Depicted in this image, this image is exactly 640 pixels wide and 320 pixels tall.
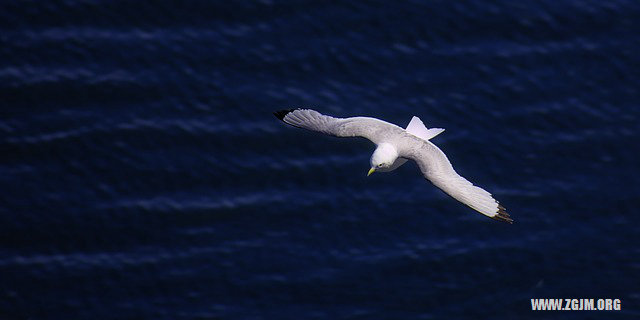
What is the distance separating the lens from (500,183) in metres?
→ 44.8

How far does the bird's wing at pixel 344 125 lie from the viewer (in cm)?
3291

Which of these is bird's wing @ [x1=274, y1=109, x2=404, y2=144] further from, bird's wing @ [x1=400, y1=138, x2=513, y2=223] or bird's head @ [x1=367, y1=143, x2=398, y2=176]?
bird's wing @ [x1=400, y1=138, x2=513, y2=223]

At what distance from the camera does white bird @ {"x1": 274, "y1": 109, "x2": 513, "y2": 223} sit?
101 ft

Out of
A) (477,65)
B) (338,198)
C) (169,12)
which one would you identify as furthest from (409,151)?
(169,12)

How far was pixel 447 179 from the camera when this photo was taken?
3130 centimetres

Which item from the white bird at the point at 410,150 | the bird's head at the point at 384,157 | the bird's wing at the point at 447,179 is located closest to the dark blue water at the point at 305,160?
the white bird at the point at 410,150

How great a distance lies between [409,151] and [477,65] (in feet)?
52.7

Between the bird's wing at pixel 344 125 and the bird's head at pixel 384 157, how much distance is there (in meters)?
0.63

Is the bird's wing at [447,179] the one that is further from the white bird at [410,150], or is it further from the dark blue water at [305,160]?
the dark blue water at [305,160]

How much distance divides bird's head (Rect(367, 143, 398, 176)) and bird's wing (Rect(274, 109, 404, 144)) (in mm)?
633

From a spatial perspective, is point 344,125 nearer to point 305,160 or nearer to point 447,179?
point 447,179

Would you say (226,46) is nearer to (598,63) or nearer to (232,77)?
(232,77)

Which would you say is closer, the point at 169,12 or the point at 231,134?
the point at 231,134

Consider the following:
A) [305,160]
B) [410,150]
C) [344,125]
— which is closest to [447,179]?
[410,150]
